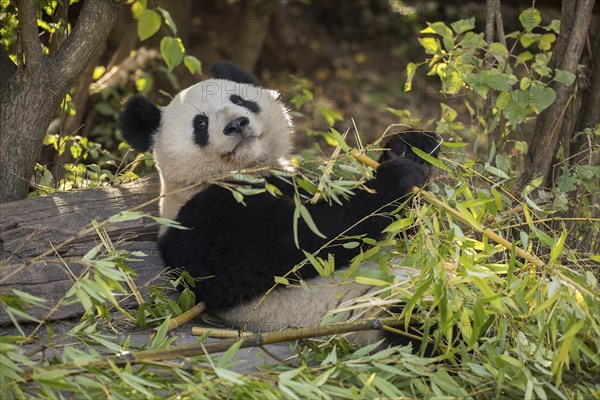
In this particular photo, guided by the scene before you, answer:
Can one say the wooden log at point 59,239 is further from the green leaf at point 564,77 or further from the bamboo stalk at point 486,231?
the green leaf at point 564,77

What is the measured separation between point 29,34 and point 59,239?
3.46 feet

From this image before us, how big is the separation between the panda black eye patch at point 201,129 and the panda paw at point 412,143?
3.09 ft

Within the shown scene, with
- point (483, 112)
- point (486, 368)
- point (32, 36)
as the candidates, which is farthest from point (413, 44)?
point (486, 368)

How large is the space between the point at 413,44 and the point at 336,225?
7.75 meters

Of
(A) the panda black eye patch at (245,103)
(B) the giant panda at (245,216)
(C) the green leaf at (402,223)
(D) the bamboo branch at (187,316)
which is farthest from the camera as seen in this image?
(A) the panda black eye patch at (245,103)

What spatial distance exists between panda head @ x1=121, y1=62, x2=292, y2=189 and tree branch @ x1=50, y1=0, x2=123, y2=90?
0.34 metres

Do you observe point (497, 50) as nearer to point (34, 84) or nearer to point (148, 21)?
point (148, 21)

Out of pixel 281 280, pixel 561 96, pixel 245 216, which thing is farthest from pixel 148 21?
pixel 561 96

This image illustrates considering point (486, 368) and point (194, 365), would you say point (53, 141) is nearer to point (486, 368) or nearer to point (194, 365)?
point (194, 365)

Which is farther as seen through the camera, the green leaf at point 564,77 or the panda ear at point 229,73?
the panda ear at point 229,73

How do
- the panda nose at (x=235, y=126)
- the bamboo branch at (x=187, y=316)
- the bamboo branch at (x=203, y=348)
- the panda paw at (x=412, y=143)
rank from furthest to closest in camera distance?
the panda paw at (x=412, y=143) < the panda nose at (x=235, y=126) < the bamboo branch at (x=187, y=316) < the bamboo branch at (x=203, y=348)

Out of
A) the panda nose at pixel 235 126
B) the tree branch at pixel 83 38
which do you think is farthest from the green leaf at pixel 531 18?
the tree branch at pixel 83 38

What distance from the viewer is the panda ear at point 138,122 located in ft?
12.8

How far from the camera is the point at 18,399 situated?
2.54 meters
